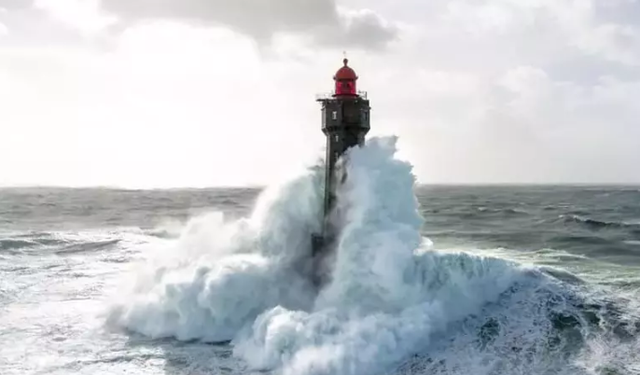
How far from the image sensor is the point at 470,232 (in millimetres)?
44094

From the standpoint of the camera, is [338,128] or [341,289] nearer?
[341,289]

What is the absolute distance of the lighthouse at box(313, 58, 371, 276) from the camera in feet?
73.2

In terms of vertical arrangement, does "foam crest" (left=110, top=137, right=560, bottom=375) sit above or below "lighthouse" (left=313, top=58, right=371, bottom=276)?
below

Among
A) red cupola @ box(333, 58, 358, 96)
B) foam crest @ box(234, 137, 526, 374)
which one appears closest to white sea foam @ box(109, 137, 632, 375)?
foam crest @ box(234, 137, 526, 374)

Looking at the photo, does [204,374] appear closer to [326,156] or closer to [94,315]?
[94,315]

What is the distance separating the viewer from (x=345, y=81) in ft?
74.2

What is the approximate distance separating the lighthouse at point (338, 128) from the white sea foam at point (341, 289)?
508mm

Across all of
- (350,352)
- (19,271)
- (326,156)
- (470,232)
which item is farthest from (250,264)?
(470,232)

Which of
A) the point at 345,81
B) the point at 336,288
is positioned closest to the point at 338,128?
the point at 345,81

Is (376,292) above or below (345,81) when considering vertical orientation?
below

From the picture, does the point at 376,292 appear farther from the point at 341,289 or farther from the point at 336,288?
the point at 336,288

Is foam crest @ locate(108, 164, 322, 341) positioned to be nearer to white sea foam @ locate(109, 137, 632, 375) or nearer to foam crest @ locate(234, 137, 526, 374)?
white sea foam @ locate(109, 137, 632, 375)

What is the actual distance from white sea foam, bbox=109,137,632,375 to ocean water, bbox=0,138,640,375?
0.05 meters

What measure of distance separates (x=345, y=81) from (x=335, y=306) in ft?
26.2
